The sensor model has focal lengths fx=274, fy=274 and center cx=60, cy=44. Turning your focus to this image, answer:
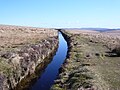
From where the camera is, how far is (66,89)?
2936cm

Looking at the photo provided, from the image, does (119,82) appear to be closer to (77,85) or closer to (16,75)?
(77,85)

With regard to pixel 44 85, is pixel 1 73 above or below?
above

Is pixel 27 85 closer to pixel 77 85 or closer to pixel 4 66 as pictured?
pixel 4 66

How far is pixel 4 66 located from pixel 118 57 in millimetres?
23370

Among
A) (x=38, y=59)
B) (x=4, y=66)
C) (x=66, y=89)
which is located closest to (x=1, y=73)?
(x=4, y=66)

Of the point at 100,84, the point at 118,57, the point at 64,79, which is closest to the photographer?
the point at 100,84

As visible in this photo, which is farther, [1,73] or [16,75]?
[16,75]

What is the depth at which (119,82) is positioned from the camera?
31453mm

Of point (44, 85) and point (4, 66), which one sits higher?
point (4, 66)

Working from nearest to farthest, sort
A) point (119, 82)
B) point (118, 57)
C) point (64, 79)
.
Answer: point (119, 82)
point (64, 79)
point (118, 57)

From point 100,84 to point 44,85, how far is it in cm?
1072

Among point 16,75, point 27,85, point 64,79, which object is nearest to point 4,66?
point 16,75

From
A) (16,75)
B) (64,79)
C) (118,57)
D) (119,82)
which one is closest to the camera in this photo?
(119,82)

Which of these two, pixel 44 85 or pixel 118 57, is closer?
pixel 44 85
